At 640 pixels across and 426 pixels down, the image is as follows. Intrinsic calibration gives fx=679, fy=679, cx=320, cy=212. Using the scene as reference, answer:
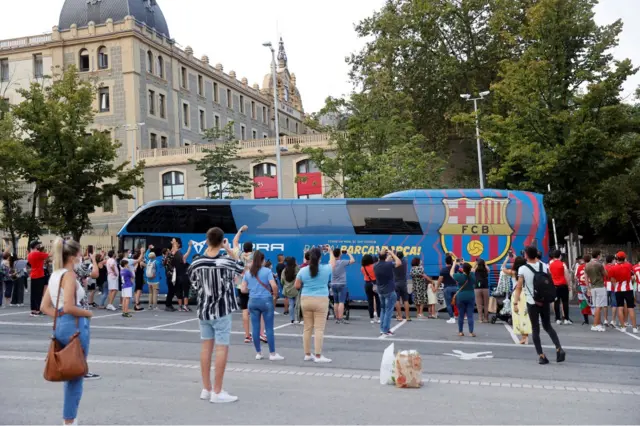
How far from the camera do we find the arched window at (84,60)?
53094 mm

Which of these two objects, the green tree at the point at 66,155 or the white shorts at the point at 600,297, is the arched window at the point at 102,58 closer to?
the green tree at the point at 66,155

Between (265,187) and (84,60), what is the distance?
18.0 meters

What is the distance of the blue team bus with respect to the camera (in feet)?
71.2

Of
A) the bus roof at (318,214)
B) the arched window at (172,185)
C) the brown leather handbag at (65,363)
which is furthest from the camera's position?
the arched window at (172,185)

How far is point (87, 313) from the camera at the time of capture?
19.9ft

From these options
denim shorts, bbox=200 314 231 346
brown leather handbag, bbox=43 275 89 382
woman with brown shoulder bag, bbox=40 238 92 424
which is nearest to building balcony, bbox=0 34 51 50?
denim shorts, bbox=200 314 231 346

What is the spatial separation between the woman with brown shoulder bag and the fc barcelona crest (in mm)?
16874

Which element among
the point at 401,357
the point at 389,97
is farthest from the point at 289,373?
the point at 389,97

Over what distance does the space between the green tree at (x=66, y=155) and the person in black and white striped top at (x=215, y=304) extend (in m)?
24.6

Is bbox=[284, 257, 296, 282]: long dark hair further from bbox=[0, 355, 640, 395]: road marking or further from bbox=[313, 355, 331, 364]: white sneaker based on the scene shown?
bbox=[0, 355, 640, 395]: road marking

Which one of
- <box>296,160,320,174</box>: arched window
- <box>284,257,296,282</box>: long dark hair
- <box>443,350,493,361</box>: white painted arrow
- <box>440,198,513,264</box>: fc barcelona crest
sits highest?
<box>296,160,320,174</box>: arched window

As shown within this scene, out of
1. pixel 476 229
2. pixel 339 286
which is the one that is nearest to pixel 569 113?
pixel 476 229

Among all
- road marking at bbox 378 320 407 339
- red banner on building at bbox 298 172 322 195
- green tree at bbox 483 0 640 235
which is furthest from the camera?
red banner on building at bbox 298 172 322 195

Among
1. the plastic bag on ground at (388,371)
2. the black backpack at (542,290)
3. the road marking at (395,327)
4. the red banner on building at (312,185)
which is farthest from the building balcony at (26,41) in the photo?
the plastic bag on ground at (388,371)
